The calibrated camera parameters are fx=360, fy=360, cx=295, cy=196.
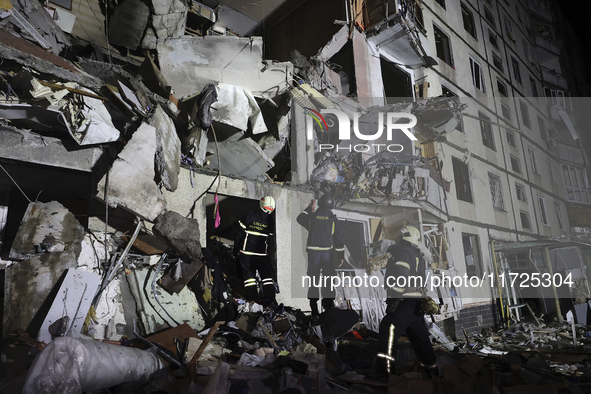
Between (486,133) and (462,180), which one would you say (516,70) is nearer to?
(486,133)

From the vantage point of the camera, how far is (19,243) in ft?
15.9

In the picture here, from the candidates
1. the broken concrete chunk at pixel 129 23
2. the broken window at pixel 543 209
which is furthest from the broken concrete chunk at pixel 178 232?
the broken window at pixel 543 209

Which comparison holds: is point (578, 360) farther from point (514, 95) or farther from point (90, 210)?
point (514, 95)

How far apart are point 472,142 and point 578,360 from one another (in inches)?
458

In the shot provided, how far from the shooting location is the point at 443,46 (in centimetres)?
1733

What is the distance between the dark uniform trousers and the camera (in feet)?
15.7

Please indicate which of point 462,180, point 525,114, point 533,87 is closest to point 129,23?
point 462,180

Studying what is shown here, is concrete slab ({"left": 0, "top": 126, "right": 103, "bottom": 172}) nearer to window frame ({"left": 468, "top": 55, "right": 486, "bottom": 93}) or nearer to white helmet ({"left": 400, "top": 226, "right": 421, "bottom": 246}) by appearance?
white helmet ({"left": 400, "top": 226, "right": 421, "bottom": 246})

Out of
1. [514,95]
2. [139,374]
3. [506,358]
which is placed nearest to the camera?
[139,374]

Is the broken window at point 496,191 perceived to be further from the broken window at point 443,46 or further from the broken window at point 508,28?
the broken window at point 508,28

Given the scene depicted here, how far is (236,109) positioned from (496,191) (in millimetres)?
14280

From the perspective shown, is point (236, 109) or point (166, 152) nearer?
point (166, 152)

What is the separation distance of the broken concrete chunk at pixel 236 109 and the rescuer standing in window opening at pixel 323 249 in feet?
8.25

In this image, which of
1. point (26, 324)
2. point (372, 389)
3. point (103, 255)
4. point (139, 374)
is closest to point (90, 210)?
point (103, 255)
